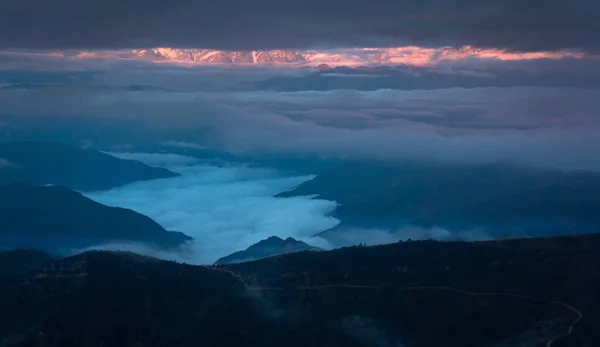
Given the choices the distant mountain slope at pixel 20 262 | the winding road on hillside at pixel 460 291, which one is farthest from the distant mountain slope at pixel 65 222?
the winding road on hillside at pixel 460 291

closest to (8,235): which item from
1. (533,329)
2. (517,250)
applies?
(517,250)

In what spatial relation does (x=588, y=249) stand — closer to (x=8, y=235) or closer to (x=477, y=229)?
(x=477, y=229)

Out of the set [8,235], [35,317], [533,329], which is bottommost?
[533,329]

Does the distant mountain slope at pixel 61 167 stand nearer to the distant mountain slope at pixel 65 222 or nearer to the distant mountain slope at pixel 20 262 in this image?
the distant mountain slope at pixel 65 222

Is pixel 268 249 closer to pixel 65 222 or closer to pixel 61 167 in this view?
pixel 65 222

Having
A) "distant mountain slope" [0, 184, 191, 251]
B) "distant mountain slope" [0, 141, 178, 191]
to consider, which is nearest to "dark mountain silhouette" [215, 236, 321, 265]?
"distant mountain slope" [0, 184, 191, 251]

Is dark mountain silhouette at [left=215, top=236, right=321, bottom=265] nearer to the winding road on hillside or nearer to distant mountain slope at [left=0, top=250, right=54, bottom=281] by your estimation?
distant mountain slope at [left=0, top=250, right=54, bottom=281]
